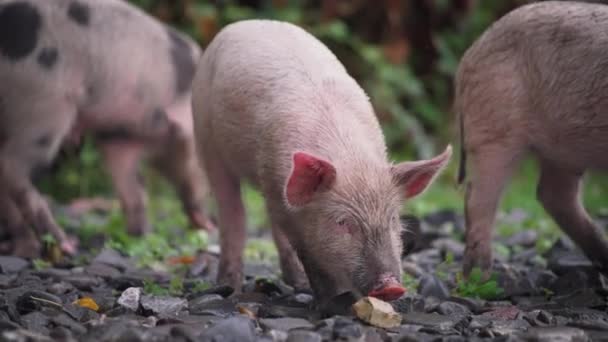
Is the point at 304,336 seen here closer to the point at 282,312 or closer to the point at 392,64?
Result: the point at 282,312

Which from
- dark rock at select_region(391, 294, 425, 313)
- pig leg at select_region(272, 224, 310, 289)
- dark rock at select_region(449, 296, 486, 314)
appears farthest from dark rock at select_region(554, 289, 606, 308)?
pig leg at select_region(272, 224, 310, 289)


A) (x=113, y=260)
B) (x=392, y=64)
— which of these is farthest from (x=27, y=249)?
(x=392, y=64)

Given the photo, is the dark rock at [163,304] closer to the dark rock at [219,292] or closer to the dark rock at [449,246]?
the dark rock at [219,292]

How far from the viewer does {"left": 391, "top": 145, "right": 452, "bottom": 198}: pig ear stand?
13.0 ft

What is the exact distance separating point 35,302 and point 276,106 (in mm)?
1486

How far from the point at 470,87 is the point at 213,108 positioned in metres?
1.50

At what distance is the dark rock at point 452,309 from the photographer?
408 centimetres

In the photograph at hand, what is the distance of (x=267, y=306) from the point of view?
4.08 meters

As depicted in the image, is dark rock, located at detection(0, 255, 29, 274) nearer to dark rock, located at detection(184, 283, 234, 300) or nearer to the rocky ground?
the rocky ground

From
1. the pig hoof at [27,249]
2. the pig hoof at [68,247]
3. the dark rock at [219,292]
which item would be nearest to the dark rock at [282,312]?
the dark rock at [219,292]

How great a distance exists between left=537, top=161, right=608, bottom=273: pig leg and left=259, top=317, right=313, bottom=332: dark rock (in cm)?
204

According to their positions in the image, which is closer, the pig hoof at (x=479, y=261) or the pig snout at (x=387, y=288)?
the pig snout at (x=387, y=288)

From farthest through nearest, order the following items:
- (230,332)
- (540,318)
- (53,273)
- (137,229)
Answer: (137,229) → (53,273) → (540,318) → (230,332)

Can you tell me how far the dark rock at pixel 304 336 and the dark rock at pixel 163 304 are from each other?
0.73 meters
